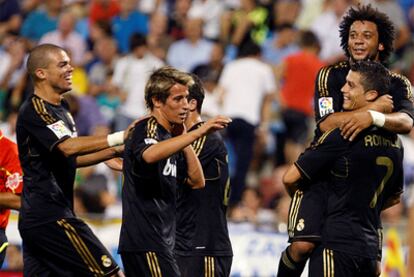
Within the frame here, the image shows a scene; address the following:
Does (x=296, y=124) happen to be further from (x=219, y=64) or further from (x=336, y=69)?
(x=336, y=69)

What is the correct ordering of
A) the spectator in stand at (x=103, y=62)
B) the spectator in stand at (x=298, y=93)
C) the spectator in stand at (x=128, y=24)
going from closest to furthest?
the spectator in stand at (x=298, y=93) < the spectator in stand at (x=103, y=62) < the spectator in stand at (x=128, y=24)

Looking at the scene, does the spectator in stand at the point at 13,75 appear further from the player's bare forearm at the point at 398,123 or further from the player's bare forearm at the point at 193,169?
the player's bare forearm at the point at 398,123

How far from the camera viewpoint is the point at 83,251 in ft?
32.3

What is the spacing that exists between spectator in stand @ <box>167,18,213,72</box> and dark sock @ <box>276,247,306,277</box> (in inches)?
354

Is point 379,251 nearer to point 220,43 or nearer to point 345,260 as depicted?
point 345,260

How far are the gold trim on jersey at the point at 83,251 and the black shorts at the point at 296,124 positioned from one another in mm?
8469

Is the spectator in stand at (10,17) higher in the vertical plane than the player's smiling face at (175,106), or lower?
higher

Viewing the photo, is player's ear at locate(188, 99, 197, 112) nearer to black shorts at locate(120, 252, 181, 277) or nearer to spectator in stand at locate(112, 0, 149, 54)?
black shorts at locate(120, 252, 181, 277)

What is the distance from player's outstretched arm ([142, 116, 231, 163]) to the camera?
901 centimetres

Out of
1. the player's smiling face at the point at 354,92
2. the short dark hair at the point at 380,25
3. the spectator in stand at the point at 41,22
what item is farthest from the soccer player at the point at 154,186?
the spectator in stand at the point at 41,22

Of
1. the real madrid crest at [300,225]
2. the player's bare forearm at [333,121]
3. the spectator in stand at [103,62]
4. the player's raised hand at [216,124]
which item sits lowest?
the real madrid crest at [300,225]

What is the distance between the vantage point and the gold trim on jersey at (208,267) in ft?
34.5

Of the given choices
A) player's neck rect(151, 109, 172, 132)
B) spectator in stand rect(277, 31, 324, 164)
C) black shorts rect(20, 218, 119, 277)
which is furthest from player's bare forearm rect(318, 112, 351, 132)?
spectator in stand rect(277, 31, 324, 164)

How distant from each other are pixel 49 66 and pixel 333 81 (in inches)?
93.7
